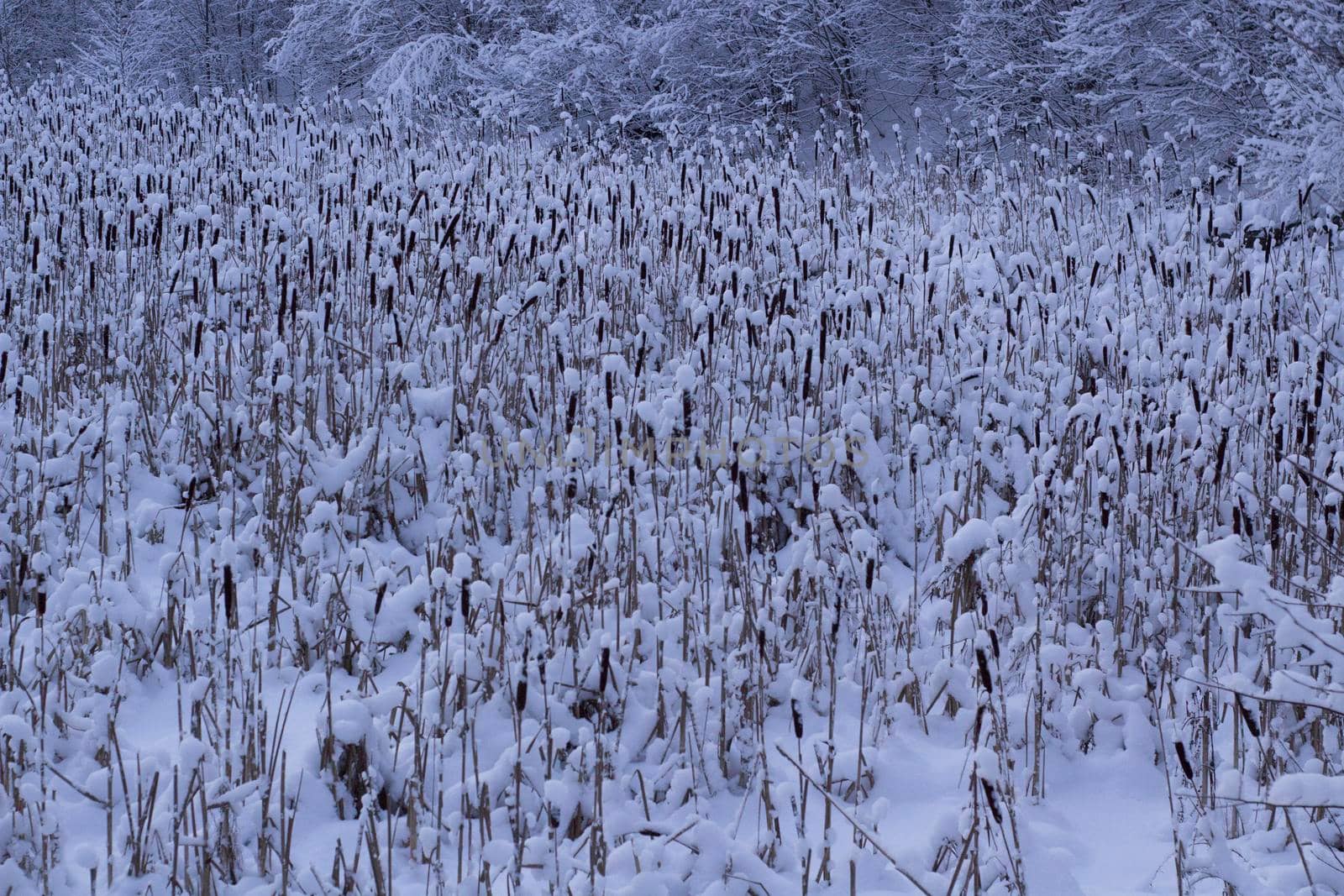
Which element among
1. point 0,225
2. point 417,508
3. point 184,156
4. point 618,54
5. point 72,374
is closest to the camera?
point 417,508

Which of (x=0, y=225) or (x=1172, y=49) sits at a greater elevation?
(x=1172, y=49)

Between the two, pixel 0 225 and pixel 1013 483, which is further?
pixel 0 225

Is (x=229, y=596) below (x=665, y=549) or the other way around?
the other way around

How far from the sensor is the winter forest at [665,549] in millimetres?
1946

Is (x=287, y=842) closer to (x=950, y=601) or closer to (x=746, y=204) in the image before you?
(x=950, y=601)

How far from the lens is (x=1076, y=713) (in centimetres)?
246

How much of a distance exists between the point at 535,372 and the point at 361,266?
4.95 feet

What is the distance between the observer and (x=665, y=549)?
314 centimetres

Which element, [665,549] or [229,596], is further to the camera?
[665,549]

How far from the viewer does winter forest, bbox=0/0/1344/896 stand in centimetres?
195

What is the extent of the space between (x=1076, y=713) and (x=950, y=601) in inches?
19.5

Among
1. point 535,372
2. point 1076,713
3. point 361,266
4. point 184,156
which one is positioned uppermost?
point 184,156

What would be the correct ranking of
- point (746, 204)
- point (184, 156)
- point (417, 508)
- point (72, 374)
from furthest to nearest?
point (184, 156) < point (746, 204) < point (72, 374) < point (417, 508)

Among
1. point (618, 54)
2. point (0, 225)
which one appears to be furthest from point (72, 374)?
point (618, 54)
